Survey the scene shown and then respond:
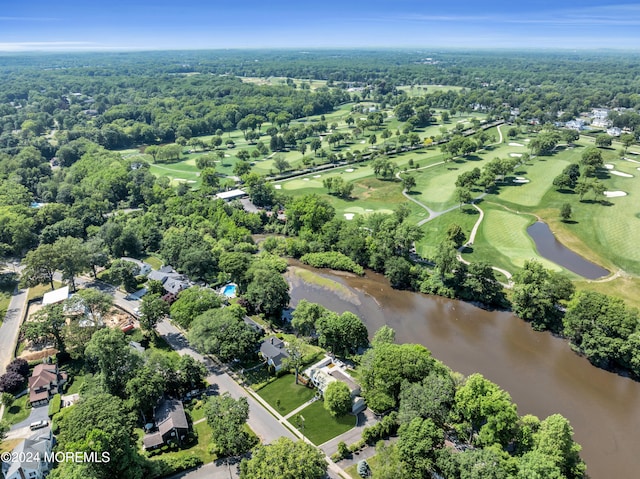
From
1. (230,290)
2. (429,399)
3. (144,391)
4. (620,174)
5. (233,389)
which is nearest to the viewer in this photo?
(429,399)

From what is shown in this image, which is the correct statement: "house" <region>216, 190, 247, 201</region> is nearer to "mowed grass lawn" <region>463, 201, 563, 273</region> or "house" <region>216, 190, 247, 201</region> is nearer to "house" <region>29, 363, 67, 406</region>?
"mowed grass lawn" <region>463, 201, 563, 273</region>

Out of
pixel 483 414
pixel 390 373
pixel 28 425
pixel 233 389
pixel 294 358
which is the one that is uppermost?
pixel 483 414

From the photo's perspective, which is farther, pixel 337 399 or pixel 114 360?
pixel 114 360

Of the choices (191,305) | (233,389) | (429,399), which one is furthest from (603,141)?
(233,389)

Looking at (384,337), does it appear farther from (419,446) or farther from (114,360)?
(114,360)

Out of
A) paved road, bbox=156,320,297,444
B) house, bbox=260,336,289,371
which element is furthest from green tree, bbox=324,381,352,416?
house, bbox=260,336,289,371

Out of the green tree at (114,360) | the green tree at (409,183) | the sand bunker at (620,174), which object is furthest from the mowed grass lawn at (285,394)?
the sand bunker at (620,174)

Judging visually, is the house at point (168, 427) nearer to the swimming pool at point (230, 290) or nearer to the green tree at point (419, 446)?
the green tree at point (419, 446)

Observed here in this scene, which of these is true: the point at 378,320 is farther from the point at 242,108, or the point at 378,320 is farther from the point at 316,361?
the point at 242,108

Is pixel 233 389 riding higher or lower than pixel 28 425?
lower
